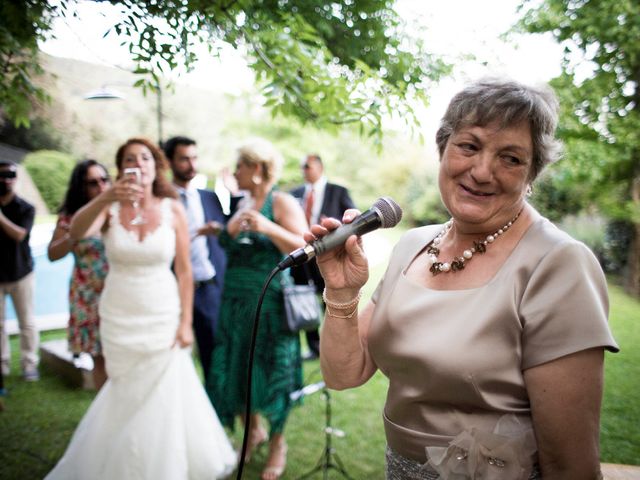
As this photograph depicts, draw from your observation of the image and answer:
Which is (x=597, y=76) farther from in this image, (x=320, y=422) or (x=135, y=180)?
(x=320, y=422)

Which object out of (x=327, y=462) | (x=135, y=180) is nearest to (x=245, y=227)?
(x=135, y=180)

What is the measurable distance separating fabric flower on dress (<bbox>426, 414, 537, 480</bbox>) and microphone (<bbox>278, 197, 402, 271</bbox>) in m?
0.62

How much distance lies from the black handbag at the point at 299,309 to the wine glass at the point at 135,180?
3.47 ft

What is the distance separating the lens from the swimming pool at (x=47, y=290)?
761cm

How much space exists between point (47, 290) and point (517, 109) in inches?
442

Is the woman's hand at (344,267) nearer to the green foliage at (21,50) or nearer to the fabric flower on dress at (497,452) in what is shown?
the fabric flower on dress at (497,452)

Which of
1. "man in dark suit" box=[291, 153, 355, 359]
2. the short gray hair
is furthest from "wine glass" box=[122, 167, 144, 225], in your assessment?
"man in dark suit" box=[291, 153, 355, 359]

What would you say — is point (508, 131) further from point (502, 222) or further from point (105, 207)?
point (105, 207)

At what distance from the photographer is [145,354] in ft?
9.98

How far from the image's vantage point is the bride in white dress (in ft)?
9.24

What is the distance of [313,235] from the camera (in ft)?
4.34

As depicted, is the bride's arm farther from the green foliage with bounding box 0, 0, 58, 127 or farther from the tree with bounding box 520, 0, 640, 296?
the tree with bounding box 520, 0, 640, 296

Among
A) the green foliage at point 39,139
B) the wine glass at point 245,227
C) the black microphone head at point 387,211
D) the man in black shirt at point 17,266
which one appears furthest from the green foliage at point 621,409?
the green foliage at point 39,139

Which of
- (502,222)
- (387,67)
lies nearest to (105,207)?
(387,67)
